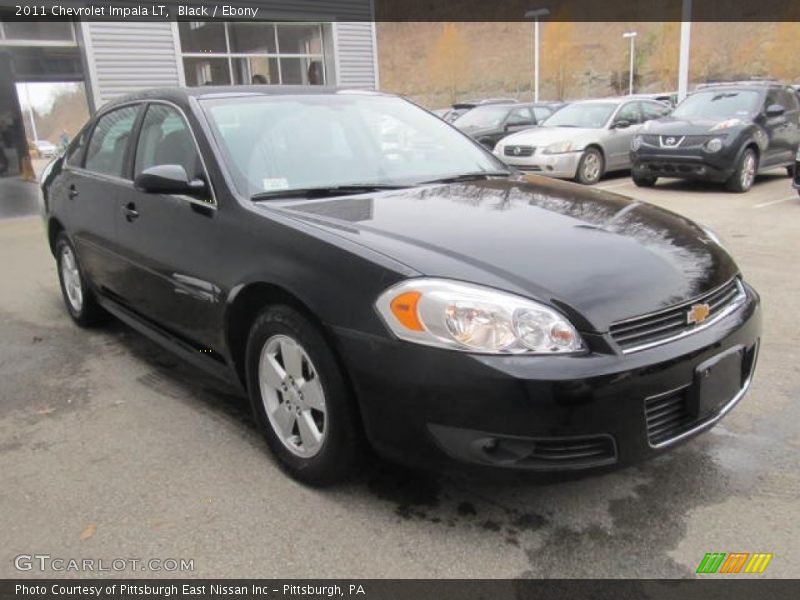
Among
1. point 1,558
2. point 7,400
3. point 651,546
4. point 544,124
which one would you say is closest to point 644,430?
point 651,546

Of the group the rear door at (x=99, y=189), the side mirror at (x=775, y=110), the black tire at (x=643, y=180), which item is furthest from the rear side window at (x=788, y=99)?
the rear door at (x=99, y=189)

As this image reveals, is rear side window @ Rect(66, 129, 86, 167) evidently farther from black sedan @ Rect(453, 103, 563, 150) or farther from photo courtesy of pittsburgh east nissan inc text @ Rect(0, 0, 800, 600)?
black sedan @ Rect(453, 103, 563, 150)

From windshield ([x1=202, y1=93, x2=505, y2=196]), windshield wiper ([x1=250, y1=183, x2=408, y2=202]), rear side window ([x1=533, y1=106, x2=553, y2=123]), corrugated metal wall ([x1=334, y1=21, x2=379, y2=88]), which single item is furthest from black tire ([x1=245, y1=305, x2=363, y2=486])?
rear side window ([x1=533, y1=106, x2=553, y2=123])

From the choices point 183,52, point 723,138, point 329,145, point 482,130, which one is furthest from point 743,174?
point 183,52

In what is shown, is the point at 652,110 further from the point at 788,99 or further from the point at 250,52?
the point at 250,52

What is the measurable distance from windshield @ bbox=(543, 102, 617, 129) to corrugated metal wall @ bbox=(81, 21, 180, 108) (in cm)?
755

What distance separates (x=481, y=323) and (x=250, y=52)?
15147 millimetres

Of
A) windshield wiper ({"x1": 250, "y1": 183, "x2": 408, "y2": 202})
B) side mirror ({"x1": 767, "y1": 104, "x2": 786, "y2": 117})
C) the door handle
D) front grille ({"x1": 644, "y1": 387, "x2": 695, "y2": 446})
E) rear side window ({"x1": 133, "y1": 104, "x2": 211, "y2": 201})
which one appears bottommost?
front grille ({"x1": 644, "y1": 387, "x2": 695, "y2": 446})

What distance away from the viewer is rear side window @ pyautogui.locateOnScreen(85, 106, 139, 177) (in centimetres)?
418

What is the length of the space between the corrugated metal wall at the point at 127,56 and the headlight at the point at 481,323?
12478 mm

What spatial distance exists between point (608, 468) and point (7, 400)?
323 cm

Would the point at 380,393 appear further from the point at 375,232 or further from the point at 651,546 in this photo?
the point at 651,546

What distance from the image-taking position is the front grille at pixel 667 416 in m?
2.37

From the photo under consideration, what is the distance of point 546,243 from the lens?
2.64 meters
